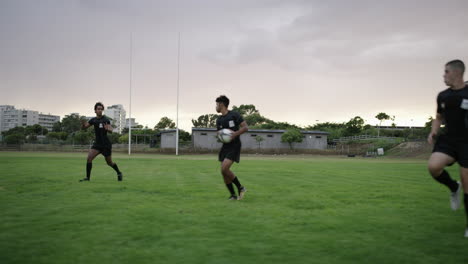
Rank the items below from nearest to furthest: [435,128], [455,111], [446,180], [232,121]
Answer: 1. [455,111]
2. [435,128]
3. [446,180]
4. [232,121]

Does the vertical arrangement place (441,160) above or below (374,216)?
above

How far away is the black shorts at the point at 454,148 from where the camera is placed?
4969mm

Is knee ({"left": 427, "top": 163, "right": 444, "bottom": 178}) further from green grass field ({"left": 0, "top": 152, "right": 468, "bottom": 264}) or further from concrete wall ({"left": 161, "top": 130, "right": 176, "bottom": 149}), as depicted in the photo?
concrete wall ({"left": 161, "top": 130, "right": 176, "bottom": 149})

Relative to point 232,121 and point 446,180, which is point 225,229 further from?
point 446,180

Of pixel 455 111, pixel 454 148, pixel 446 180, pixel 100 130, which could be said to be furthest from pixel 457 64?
pixel 100 130

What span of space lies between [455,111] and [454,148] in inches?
21.9

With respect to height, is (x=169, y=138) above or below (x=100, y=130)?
above

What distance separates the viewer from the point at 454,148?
16.9ft

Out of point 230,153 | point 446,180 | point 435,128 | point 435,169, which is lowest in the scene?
point 446,180

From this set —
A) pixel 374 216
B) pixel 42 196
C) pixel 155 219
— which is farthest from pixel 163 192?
pixel 374 216

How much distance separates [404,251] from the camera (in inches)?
153

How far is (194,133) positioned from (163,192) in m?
62.8

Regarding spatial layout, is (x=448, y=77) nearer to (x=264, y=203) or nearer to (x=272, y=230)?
(x=272, y=230)

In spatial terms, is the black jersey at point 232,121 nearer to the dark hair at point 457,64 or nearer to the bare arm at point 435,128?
the bare arm at point 435,128
